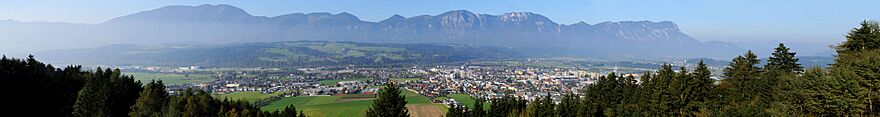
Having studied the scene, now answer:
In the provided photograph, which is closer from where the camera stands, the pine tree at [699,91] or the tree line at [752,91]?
the tree line at [752,91]

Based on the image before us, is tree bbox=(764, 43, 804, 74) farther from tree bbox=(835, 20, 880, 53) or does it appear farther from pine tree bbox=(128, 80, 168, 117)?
pine tree bbox=(128, 80, 168, 117)

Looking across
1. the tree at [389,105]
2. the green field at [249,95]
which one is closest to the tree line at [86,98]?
the tree at [389,105]

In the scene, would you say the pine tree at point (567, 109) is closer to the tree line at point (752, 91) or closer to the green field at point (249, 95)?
the tree line at point (752, 91)

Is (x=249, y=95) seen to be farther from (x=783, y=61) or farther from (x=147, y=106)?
(x=783, y=61)

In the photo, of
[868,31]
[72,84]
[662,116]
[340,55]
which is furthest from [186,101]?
[340,55]

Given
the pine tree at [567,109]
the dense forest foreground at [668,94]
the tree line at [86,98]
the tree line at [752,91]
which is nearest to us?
the tree line at [752,91]

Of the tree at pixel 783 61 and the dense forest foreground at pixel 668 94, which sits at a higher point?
the tree at pixel 783 61
